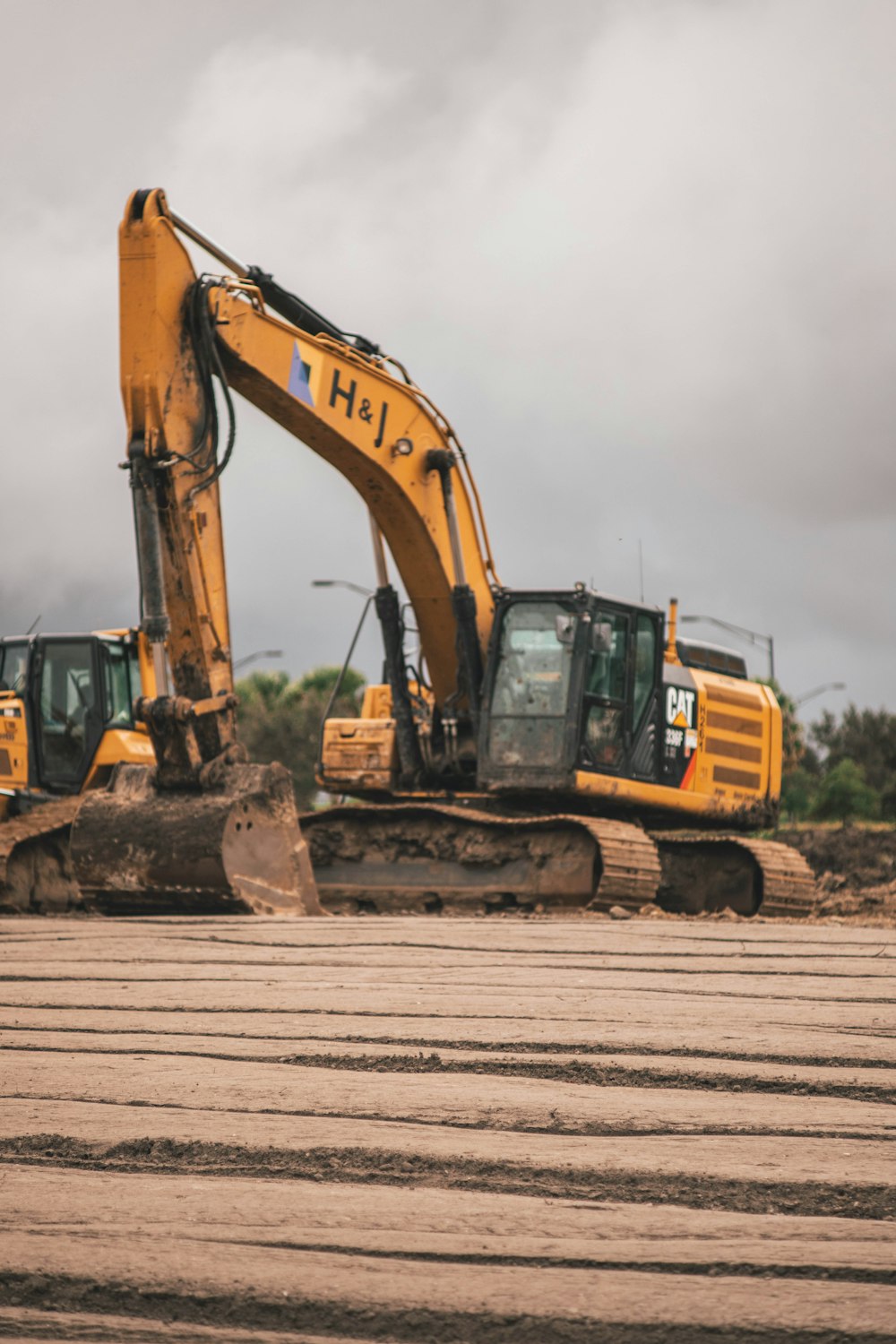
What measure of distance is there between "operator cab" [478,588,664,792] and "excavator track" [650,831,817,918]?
0.75 metres

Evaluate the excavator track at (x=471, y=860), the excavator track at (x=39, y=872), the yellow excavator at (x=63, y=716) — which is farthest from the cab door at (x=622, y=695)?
the yellow excavator at (x=63, y=716)

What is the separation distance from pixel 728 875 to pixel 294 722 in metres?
34.7

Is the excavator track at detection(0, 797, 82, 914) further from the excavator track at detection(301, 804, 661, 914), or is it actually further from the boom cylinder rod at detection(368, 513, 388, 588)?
the boom cylinder rod at detection(368, 513, 388, 588)

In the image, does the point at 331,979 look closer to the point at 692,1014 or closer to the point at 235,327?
the point at 692,1014

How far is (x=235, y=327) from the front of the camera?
9.98 meters

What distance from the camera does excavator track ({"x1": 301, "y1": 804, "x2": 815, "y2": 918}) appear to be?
11.2 meters

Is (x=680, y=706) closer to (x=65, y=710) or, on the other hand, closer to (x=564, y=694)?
(x=564, y=694)

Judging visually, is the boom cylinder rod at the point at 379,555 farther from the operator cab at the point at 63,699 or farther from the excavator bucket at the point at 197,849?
the operator cab at the point at 63,699

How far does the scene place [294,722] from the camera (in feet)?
152

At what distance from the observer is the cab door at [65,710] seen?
14539 millimetres

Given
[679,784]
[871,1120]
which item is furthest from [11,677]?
[871,1120]

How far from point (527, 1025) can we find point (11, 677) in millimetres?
11137

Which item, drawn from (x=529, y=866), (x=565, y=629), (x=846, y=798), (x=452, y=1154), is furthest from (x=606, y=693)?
(x=846, y=798)

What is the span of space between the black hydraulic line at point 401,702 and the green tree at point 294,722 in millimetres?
31001
